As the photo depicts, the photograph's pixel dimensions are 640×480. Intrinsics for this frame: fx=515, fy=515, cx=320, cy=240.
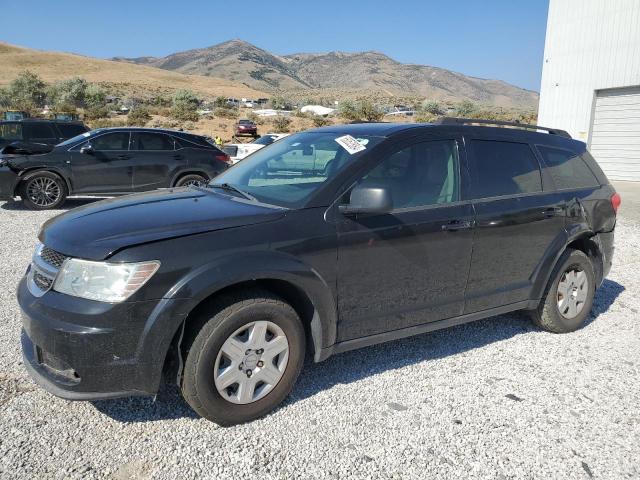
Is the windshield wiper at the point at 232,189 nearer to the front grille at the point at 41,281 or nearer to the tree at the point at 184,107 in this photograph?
the front grille at the point at 41,281

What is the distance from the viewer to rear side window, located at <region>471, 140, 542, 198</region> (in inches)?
153

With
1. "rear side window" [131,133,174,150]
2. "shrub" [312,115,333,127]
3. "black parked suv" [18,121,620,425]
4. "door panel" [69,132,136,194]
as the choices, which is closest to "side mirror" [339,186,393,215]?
"black parked suv" [18,121,620,425]

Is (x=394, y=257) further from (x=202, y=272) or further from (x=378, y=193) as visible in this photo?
(x=202, y=272)

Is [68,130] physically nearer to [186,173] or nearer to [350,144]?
[186,173]

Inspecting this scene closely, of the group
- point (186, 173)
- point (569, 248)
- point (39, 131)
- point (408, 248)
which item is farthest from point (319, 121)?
point (408, 248)

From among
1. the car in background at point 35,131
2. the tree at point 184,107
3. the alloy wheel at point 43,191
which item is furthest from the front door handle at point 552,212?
the tree at point 184,107

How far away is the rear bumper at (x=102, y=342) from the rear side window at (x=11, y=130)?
12138 mm

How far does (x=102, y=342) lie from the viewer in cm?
259

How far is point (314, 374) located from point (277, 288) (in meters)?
0.93

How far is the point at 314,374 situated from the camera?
3.68 metres

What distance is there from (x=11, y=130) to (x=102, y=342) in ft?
41.6

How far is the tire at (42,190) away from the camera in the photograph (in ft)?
32.9

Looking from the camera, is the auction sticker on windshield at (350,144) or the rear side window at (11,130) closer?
the auction sticker on windshield at (350,144)

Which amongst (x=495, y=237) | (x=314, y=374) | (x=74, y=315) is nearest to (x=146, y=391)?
(x=74, y=315)
